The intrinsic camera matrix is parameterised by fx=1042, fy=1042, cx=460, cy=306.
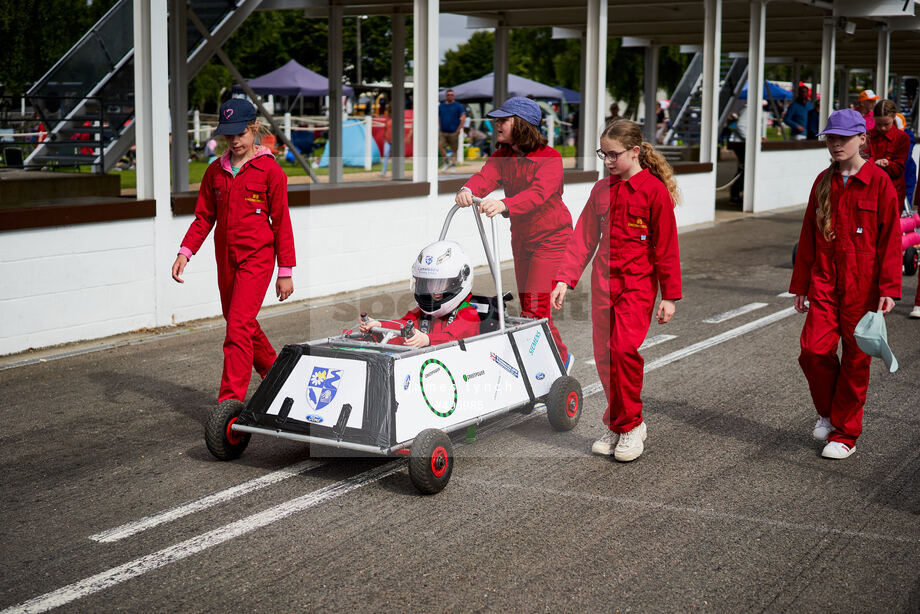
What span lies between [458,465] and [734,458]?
5.22 ft

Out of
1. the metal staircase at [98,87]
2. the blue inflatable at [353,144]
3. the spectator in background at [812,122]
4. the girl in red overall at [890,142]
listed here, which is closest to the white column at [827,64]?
the spectator in background at [812,122]

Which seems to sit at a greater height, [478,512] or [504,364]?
[504,364]

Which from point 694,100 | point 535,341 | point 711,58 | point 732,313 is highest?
point 694,100

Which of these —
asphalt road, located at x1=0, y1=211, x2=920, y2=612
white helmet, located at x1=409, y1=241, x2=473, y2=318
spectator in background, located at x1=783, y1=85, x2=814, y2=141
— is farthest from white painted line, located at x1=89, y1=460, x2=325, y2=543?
spectator in background, located at x1=783, y1=85, x2=814, y2=141

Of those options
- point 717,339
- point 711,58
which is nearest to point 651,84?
point 711,58

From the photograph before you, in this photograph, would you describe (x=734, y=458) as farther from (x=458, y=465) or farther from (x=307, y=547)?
(x=307, y=547)

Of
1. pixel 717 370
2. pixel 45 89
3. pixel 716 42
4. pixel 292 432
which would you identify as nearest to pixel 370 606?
pixel 292 432

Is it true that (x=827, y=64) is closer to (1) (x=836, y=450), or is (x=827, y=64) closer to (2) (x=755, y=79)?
(2) (x=755, y=79)

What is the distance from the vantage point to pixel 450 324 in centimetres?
604

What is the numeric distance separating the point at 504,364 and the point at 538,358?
1.38 feet

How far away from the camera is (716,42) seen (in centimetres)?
1941

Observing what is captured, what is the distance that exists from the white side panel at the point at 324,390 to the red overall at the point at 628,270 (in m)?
1.37

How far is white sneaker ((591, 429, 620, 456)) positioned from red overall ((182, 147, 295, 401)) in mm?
2132

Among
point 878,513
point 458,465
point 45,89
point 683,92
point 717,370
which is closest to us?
point 878,513
